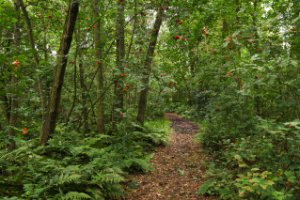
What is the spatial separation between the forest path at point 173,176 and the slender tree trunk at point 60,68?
2.31 metres

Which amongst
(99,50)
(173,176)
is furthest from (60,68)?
(173,176)

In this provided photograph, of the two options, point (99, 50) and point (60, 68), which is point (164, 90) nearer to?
point (99, 50)

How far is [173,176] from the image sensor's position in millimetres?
7176

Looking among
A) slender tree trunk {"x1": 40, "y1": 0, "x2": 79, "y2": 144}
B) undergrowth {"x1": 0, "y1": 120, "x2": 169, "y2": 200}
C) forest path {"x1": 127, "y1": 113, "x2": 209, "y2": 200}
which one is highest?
slender tree trunk {"x1": 40, "y1": 0, "x2": 79, "y2": 144}

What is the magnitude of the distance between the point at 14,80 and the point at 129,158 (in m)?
3.53

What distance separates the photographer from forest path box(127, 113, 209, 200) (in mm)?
5996

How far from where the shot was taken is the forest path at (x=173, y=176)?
600 centimetres

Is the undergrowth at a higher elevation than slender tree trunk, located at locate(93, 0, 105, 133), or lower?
lower

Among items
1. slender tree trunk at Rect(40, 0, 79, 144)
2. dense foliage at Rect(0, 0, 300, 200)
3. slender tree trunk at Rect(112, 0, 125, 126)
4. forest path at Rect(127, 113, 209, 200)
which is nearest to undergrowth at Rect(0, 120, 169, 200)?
dense foliage at Rect(0, 0, 300, 200)

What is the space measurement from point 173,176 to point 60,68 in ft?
12.6

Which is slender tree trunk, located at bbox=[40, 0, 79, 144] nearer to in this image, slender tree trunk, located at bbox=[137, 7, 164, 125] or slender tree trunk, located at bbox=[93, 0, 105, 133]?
slender tree trunk, located at bbox=[93, 0, 105, 133]

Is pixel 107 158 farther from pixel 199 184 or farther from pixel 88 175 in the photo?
pixel 199 184

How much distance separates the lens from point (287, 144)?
5199 millimetres

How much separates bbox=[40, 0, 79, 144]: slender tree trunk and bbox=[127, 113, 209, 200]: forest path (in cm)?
231
